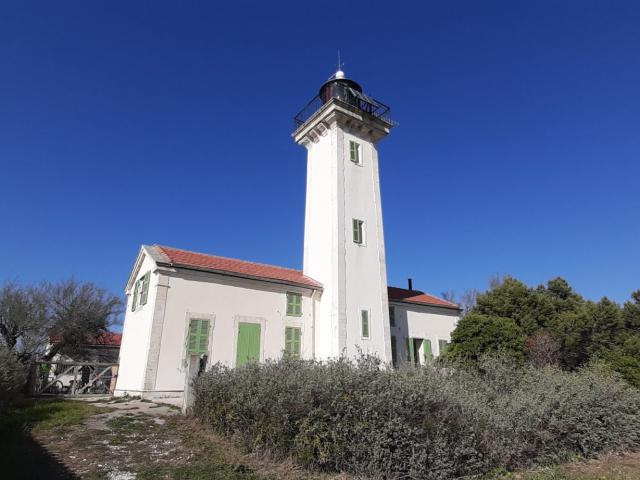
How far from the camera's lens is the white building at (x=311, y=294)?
14984 mm

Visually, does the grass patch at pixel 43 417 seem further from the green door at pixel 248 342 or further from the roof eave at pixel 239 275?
the green door at pixel 248 342

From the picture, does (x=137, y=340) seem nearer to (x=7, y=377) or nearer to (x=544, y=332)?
(x=7, y=377)

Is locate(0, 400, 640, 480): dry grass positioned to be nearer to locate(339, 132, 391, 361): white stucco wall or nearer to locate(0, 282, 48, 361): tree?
locate(339, 132, 391, 361): white stucco wall

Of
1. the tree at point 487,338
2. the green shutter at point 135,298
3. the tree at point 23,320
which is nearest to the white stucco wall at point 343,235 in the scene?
the tree at point 487,338

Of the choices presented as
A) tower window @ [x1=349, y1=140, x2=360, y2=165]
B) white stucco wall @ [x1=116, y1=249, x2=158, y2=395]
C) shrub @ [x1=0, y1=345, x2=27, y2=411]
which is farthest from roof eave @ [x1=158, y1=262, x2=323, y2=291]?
tower window @ [x1=349, y1=140, x2=360, y2=165]

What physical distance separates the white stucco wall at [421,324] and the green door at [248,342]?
27.5ft

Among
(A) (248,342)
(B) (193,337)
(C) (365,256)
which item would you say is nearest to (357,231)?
(C) (365,256)

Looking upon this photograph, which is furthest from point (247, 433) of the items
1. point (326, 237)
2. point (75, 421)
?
point (326, 237)

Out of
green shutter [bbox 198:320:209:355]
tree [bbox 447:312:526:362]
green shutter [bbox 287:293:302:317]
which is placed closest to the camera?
green shutter [bbox 198:320:209:355]

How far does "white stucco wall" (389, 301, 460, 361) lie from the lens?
22250 millimetres

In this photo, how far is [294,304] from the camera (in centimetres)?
1788

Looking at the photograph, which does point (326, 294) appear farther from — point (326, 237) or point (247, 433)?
point (247, 433)

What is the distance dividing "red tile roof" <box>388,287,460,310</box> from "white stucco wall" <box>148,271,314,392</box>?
23.6 ft

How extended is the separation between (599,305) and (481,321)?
23.1 feet
